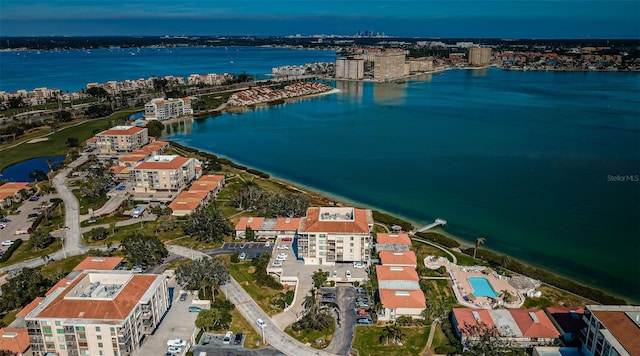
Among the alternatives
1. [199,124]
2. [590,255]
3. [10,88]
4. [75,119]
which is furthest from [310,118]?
[10,88]

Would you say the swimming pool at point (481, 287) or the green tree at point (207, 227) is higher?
the green tree at point (207, 227)

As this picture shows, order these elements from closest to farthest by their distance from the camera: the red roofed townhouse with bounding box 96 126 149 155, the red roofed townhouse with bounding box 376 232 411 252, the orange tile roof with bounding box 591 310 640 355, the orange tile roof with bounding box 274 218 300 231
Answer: the orange tile roof with bounding box 591 310 640 355, the red roofed townhouse with bounding box 376 232 411 252, the orange tile roof with bounding box 274 218 300 231, the red roofed townhouse with bounding box 96 126 149 155

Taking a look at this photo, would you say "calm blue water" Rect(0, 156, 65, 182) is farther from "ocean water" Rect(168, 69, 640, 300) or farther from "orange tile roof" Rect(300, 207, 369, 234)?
"orange tile roof" Rect(300, 207, 369, 234)

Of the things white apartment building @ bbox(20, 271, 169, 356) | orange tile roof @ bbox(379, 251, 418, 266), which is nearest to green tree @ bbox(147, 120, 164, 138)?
white apartment building @ bbox(20, 271, 169, 356)

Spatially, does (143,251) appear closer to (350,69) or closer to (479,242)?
(479,242)

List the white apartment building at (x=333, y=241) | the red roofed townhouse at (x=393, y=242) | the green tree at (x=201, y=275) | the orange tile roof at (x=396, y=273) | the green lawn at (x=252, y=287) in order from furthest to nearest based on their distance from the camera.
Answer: the red roofed townhouse at (x=393, y=242) → the white apartment building at (x=333, y=241) → the orange tile roof at (x=396, y=273) → the green tree at (x=201, y=275) → the green lawn at (x=252, y=287)

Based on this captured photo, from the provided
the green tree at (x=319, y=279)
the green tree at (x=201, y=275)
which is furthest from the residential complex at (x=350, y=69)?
the green tree at (x=201, y=275)

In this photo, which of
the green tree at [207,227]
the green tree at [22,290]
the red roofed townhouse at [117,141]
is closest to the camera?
the green tree at [22,290]

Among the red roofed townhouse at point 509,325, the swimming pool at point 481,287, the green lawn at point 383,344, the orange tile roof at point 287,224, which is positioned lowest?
the green lawn at point 383,344

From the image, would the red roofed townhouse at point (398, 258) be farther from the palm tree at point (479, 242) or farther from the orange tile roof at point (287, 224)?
the orange tile roof at point (287, 224)
